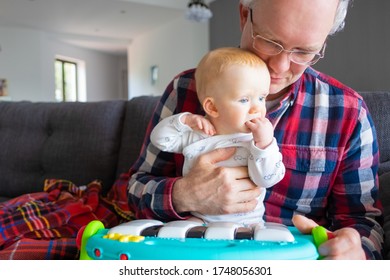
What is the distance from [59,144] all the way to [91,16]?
6.68 metres

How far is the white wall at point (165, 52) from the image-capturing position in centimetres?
720

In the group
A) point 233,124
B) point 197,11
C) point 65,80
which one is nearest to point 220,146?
point 233,124

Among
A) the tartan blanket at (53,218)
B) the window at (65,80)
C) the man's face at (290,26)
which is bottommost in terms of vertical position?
the tartan blanket at (53,218)

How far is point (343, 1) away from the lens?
0.86 m

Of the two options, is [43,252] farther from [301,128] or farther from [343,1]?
[343,1]

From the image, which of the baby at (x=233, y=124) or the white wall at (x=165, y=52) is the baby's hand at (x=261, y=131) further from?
the white wall at (x=165, y=52)

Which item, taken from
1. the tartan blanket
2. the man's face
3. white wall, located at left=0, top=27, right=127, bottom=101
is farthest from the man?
white wall, located at left=0, top=27, right=127, bottom=101

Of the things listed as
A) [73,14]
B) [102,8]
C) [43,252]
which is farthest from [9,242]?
[73,14]

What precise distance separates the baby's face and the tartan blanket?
608mm

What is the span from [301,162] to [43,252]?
774 millimetres

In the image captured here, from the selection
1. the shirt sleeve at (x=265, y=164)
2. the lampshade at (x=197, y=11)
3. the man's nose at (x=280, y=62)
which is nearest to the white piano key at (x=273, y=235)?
the shirt sleeve at (x=265, y=164)

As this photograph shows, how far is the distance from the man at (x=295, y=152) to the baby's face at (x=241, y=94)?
0.25 feet

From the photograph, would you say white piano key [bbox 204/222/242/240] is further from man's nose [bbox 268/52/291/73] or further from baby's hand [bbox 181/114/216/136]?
man's nose [bbox 268/52/291/73]

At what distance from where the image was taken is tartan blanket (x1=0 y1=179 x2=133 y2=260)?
1109mm
